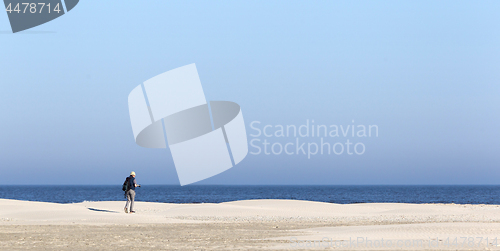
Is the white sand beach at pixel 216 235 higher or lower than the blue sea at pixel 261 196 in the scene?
lower

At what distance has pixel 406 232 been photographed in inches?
579

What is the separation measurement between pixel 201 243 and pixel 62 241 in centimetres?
361

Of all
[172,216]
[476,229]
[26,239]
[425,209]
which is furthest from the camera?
[425,209]

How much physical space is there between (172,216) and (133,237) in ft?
31.5

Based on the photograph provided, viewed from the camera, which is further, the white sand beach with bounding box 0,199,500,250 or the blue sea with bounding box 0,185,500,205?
the blue sea with bounding box 0,185,500,205

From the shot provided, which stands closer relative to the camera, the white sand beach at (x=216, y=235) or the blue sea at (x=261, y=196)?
the white sand beach at (x=216, y=235)

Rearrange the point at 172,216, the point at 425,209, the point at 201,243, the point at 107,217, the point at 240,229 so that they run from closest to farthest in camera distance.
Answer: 1. the point at 201,243
2. the point at 240,229
3. the point at 107,217
4. the point at 172,216
5. the point at 425,209

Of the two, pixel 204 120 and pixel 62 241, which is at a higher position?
pixel 204 120

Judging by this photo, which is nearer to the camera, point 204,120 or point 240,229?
point 240,229

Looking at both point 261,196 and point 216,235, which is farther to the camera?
point 261,196

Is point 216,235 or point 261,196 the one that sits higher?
point 261,196

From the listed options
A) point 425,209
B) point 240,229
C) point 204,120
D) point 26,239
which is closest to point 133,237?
point 26,239

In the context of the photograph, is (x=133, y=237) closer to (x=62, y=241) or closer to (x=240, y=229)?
(x=62, y=241)

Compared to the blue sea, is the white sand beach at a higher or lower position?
lower
